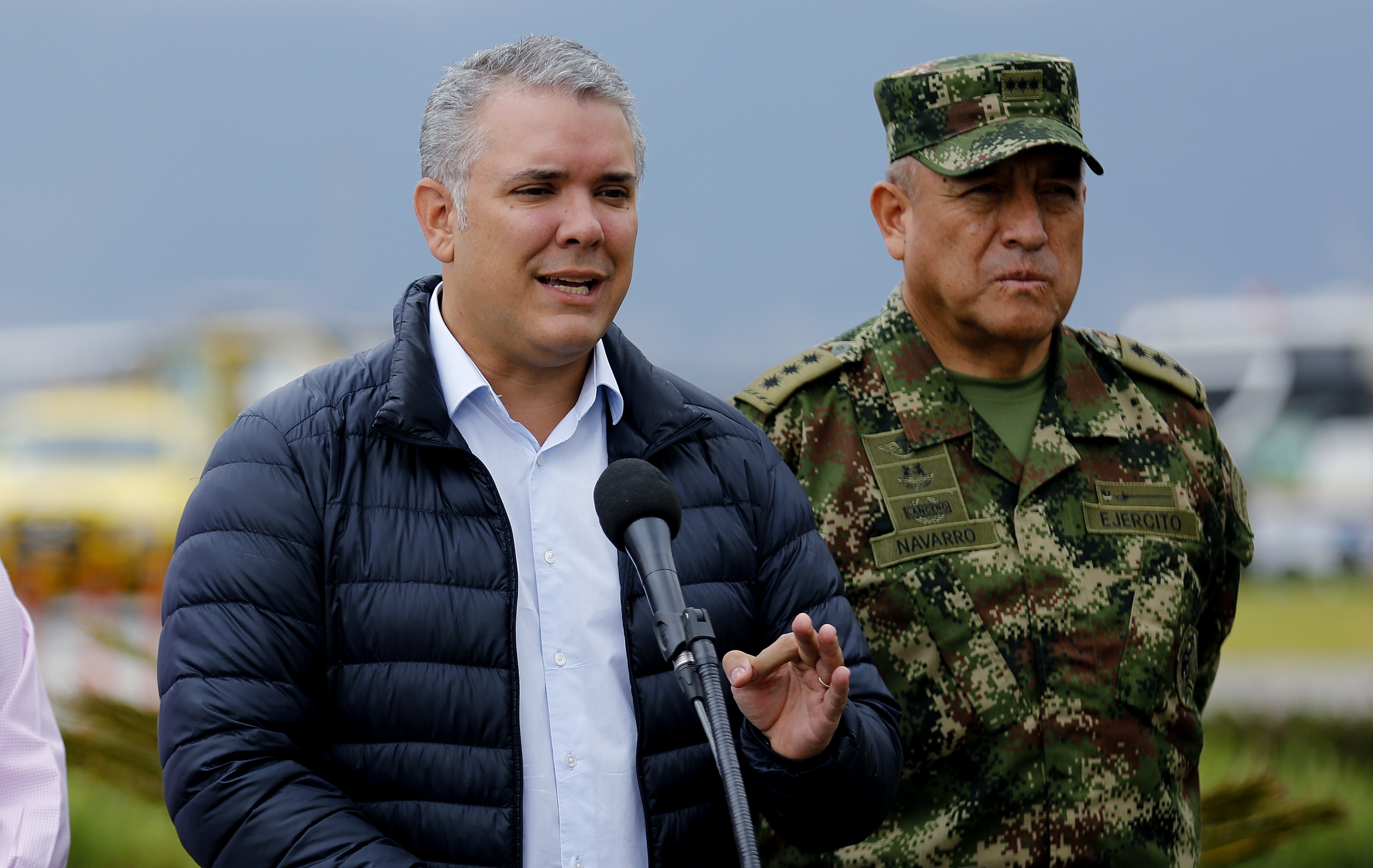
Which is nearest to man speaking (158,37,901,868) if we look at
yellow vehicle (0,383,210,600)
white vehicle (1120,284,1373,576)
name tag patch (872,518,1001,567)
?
name tag patch (872,518,1001,567)

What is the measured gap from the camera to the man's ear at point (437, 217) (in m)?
2.27

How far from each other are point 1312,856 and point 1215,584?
2.53m

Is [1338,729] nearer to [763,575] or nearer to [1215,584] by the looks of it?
[1215,584]

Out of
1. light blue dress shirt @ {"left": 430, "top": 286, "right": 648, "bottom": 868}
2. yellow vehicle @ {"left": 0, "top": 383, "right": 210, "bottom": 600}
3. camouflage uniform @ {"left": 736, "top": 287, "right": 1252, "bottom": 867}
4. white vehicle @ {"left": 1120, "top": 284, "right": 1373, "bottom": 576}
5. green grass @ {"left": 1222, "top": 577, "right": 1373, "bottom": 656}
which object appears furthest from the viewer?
white vehicle @ {"left": 1120, "top": 284, "right": 1373, "bottom": 576}

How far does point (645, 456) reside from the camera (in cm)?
222

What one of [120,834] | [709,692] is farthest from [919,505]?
[120,834]

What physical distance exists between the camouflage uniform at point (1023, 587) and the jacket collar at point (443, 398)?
60 centimetres

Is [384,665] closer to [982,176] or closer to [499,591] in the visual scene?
[499,591]

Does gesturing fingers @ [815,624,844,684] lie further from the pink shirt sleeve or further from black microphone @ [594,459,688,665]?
the pink shirt sleeve

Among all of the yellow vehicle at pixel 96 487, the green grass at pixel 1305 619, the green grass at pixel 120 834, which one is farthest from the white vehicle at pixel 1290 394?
the green grass at pixel 120 834

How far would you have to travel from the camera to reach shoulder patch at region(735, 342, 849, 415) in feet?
9.49

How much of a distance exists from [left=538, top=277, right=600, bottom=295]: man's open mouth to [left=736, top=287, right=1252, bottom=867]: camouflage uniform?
0.79 meters

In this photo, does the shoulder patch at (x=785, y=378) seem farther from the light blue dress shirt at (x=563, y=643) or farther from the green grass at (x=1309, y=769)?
the green grass at (x=1309, y=769)

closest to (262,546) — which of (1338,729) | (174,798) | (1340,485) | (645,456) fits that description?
(174,798)
